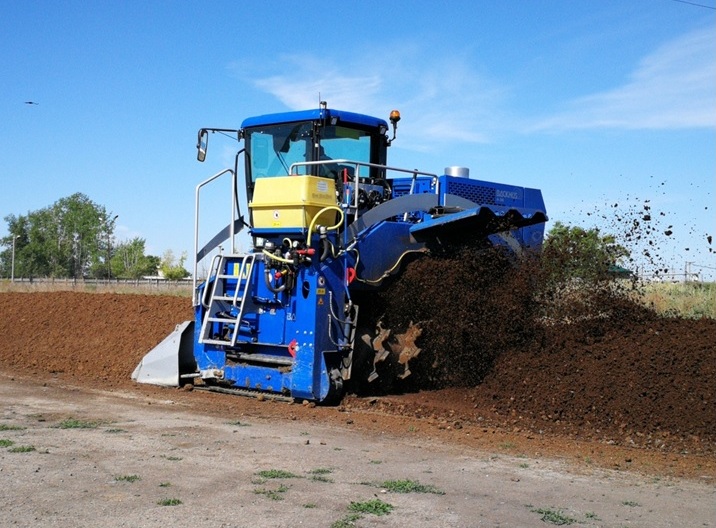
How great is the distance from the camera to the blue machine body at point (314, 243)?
9664 mm

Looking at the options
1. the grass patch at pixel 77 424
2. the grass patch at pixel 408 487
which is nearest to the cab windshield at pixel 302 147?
the grass patch at pixel 77 424

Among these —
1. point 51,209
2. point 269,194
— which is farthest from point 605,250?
point 51,209

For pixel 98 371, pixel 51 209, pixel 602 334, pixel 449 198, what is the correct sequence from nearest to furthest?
pixel 602 334 → pixel 449 198 → pixel 98 371 → pixel 51 209

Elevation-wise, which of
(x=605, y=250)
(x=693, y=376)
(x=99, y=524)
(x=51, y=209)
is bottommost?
(x=99, y=524)

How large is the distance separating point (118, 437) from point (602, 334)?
5.59m

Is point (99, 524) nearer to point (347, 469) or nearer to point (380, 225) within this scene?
point (347, 469)

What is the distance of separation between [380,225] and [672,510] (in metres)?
5.28

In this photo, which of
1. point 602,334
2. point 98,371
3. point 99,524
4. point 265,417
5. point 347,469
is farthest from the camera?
point 98,371

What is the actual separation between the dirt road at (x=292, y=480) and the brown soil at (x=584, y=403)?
37cm

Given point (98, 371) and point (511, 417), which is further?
point (98, 371)

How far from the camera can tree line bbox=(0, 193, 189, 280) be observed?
73312 mm

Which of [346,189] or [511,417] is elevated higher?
[346,189]

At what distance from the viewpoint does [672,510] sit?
5.43m

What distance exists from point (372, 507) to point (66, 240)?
8284 cm
